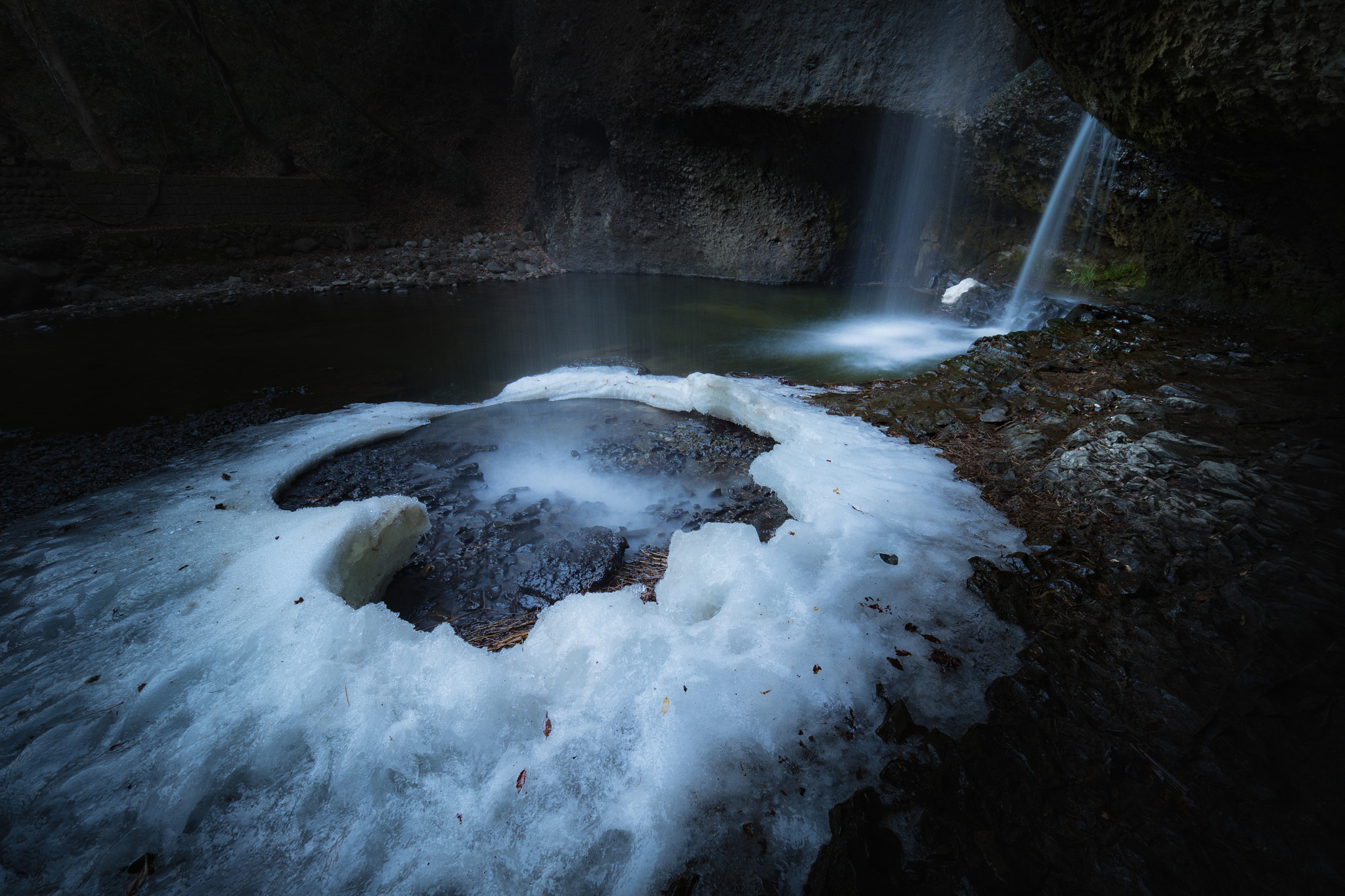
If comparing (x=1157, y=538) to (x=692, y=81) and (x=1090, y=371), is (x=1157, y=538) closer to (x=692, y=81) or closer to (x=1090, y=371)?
(x=1090, y=371)

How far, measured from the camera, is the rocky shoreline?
114cm

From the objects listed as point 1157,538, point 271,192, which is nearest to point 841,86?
point 1157,538

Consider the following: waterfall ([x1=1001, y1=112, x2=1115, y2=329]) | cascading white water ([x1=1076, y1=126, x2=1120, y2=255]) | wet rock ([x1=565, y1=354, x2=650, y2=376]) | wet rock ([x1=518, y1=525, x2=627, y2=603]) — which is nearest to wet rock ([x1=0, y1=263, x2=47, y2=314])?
wet rock ([x1=565, y1=354, x2=650, y2=376])

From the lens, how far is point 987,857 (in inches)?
46.1

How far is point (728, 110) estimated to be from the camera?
10109 millimetres

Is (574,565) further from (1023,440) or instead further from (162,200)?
(162,200)

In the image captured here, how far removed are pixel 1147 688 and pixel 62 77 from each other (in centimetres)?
1998

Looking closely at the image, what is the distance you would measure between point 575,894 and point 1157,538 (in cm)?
243

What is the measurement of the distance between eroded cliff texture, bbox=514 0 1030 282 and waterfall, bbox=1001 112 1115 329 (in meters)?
1.95

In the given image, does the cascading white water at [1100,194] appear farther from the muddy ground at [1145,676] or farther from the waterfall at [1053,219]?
the muddy ground at [1145,676]

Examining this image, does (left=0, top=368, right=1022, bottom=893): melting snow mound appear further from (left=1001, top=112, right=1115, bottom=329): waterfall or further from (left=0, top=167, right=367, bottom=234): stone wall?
(left=0, top=167, right=367, bottom=234): stone wall

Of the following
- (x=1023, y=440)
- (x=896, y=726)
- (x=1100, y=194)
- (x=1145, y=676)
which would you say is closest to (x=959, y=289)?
(x=1100, y=194)

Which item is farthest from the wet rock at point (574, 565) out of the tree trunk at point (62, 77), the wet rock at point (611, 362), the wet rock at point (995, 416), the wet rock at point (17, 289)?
the tree trunk at point (62, 77)

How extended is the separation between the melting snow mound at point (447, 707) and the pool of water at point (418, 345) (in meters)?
3.29
